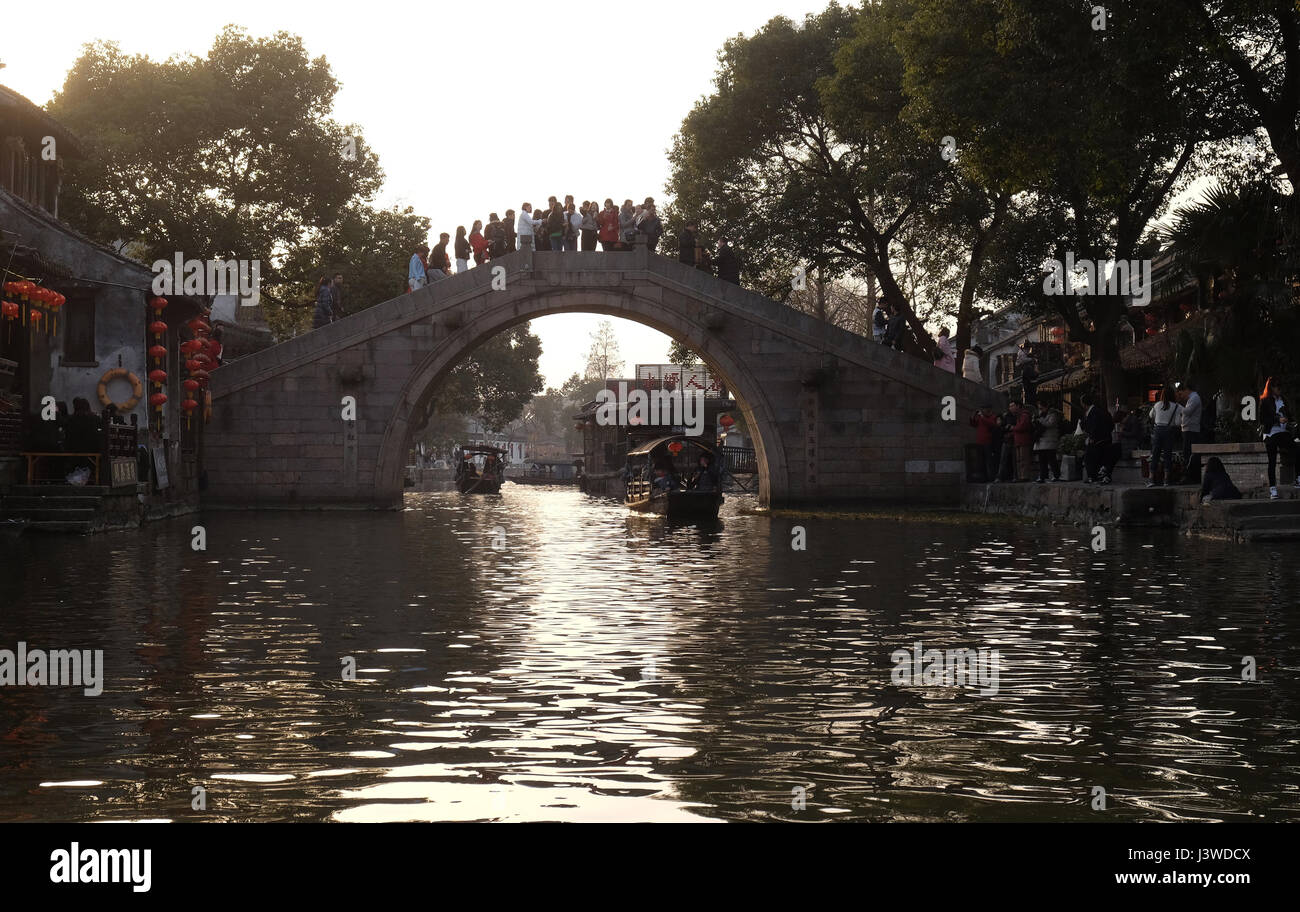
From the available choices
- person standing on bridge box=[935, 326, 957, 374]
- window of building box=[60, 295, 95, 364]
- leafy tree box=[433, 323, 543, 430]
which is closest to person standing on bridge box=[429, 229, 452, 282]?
window of building box=[60, 295, 95, 364]

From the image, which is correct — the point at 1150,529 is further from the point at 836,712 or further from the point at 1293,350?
the point at 836,712

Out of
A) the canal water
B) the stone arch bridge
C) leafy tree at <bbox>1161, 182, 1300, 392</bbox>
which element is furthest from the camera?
the stone arch bridge

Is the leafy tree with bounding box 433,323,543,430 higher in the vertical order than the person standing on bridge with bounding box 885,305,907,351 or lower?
higher

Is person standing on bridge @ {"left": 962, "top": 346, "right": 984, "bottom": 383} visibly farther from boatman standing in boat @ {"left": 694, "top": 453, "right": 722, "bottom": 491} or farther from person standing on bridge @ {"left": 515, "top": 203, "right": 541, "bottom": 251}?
person standing on bridge @ {"left": 515, "top": 203, "right": 541, "bottom": 251}

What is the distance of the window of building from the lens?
2350 cm

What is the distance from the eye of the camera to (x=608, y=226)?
2917cm

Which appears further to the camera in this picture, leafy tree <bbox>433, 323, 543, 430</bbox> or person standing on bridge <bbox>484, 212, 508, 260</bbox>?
leafy tree <bbox>433, 323, 543, 430</bbox>

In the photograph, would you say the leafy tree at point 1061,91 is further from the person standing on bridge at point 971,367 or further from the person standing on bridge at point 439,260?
the person standing on bridge at point 439,260

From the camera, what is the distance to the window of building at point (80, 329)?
23.5 m

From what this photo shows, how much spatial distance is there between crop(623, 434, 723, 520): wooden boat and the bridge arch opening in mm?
1293

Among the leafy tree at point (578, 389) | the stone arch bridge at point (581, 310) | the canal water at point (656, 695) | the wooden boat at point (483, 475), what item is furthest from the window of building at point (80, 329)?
the leafy tree at point (578, 389)

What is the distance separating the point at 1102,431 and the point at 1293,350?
360cm

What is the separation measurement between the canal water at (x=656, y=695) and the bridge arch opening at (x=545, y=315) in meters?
14.0

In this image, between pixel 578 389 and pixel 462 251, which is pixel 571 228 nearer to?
pixel 462 251
